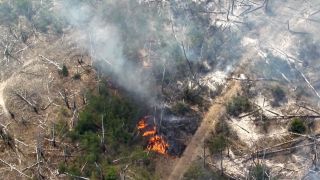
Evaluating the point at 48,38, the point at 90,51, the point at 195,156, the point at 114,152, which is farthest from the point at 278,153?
the point at 48,38

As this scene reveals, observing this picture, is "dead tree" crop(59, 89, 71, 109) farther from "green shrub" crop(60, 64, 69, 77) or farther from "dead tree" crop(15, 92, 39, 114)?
"dead tree" crop(15, 92, 39, 114)

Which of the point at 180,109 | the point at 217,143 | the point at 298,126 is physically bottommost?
the point at 217,143

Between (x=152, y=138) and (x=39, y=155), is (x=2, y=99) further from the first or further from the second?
(x=152, y=138)

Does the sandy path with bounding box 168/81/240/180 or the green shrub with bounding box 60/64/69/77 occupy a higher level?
the green shrub with bounding box 60/64/69/77

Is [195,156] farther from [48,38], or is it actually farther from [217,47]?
[48,38]

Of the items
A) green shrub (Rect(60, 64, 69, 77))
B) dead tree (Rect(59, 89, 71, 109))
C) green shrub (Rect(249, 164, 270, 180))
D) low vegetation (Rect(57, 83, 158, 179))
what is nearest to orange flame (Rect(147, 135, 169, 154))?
low vegetation (Rect(57, 83, 158, 179))

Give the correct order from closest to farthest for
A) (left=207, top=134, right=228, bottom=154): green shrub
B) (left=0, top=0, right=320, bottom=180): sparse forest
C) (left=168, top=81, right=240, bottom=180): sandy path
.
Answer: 1. (left=0, top=0, right=320, bottom=180): sparse forest
2. (left=168, top=81, right=240, bottom=180): sandy path
3. (left=207, top=134, right=228, bottom=154): green shrub

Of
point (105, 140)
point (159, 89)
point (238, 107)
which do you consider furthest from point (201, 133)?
point (105, 140)
